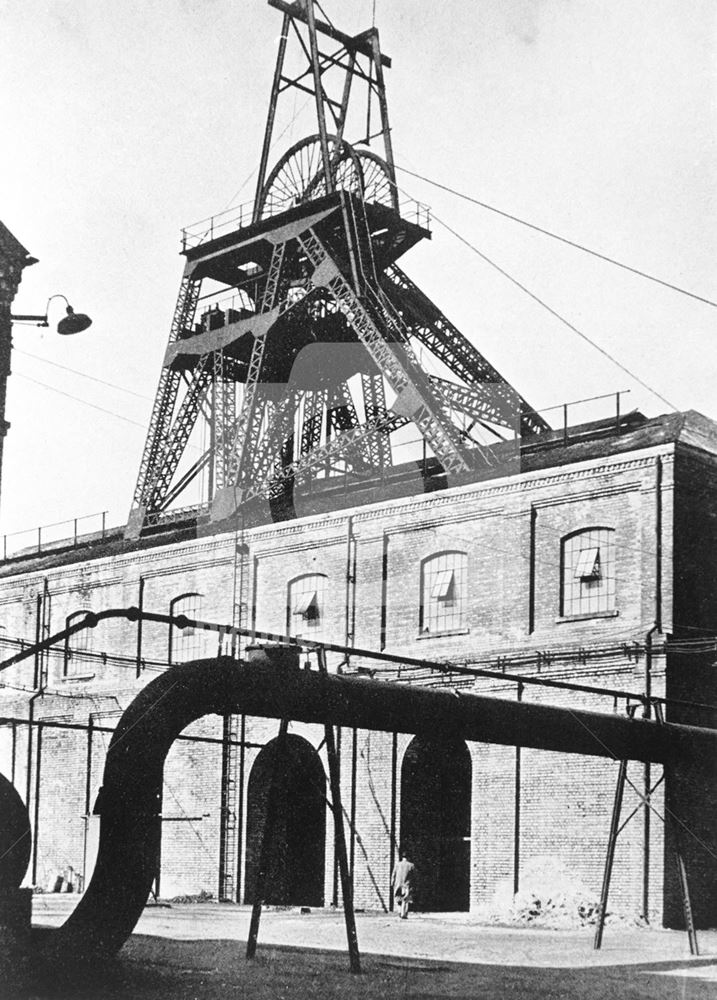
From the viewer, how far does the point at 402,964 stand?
13.4m

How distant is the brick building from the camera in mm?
19328

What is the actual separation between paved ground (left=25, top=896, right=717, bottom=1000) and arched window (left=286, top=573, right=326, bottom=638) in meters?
6.43

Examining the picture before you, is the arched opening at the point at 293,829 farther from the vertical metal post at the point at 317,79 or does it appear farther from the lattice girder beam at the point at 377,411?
the vertical metal post at the point at 317,79

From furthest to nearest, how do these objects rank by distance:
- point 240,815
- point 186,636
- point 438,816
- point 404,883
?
point 186,636 < point 240,815 < point 438,816 < point 404,883

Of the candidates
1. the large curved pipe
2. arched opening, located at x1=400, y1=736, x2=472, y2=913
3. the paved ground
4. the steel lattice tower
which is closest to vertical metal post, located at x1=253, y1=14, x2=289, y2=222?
the steel lattice tower

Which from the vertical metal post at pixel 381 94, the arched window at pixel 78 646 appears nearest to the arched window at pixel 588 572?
the vertical metal post at pixel 381 94

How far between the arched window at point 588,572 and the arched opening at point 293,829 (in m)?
6.14

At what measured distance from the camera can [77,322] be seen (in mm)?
15758

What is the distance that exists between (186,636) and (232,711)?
14.4 m

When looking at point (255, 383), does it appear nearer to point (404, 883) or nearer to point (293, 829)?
point (293, 829)

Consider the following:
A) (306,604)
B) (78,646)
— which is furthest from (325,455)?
(78,646)

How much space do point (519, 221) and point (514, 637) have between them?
7.05m

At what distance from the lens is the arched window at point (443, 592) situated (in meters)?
22.2

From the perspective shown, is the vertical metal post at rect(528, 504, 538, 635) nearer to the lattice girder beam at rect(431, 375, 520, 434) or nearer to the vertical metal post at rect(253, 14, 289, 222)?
the lattice girder beam at rect(431, 375, 520, 434)
